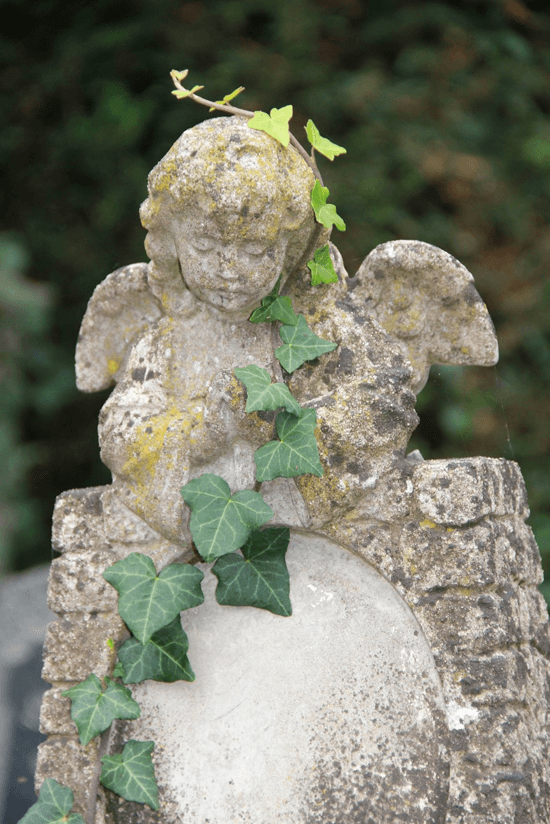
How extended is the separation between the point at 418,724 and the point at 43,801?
2.35 ft

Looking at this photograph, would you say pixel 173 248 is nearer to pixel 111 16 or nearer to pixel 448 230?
pixel 448 230

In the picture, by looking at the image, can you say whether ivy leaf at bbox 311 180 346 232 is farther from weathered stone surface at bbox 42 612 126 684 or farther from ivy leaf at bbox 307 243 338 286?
weathered stone surface at bbox 42 612 126 684

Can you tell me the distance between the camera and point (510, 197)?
369 cm

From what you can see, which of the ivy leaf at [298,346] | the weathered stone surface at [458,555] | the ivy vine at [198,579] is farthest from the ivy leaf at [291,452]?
the weathered stone surface at [458,555]

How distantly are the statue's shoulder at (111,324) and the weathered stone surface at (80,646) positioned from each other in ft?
1.64

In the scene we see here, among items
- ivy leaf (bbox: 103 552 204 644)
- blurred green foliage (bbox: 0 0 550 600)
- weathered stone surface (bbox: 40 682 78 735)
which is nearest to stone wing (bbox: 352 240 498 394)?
ivy leaf (bbox: 103 552 204 644)

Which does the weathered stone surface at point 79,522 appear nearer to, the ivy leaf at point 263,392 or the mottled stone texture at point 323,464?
the mottled stone texture at point 323,464

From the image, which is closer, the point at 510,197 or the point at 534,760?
the point at 534,760

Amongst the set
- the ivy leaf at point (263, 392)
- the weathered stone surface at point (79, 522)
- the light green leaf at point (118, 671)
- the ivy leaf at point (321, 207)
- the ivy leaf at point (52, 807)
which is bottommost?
the ivy leaf at point (52, 807)

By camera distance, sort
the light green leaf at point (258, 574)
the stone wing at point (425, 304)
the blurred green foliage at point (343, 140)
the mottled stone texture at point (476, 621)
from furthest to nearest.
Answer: the blurred green foliage at point (343, 140), the stone wing at point (425, 304), the light green leaf at point (258, 574), the mottled stone texture at point (476, 621)

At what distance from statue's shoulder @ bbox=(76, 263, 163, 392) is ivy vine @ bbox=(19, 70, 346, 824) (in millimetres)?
357

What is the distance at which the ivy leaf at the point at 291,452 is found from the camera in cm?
149

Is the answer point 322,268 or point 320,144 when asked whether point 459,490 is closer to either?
point 322,268

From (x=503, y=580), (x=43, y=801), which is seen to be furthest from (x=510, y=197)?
(x=43, y=801)
